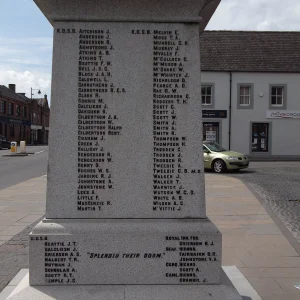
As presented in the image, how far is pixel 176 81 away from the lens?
3.59 metres

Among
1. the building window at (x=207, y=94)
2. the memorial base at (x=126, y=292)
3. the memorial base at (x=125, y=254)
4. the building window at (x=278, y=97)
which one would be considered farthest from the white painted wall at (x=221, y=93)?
the memorial base at (x=126, y=292)

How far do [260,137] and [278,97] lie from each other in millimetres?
3299

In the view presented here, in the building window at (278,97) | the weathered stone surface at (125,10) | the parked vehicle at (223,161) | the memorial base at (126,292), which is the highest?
the building window at (278,97)

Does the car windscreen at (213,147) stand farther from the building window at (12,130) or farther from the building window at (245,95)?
the building window at (12,130)

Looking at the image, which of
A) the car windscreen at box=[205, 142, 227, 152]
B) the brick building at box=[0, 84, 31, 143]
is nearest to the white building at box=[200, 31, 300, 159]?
the car windscreen at box=[205, 142, 227, 152]

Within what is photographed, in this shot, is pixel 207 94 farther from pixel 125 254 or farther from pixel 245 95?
pixel 125 254

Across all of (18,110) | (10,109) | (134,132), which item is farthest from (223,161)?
(18,110)

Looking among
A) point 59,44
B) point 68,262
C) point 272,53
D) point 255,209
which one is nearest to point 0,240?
point 68,262

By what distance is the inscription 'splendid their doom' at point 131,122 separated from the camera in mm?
3537

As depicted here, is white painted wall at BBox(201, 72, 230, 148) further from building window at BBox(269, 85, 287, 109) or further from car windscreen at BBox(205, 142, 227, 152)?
car windscreen at BBox(205, 142, 227, 152)

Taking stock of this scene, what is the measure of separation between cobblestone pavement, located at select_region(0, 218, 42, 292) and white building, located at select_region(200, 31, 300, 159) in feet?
80.4

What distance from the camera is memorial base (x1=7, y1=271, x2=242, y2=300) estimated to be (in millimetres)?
3252

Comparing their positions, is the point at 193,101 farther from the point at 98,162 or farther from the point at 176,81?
the point at 98,162

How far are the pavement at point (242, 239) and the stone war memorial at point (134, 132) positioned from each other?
4.56ft
